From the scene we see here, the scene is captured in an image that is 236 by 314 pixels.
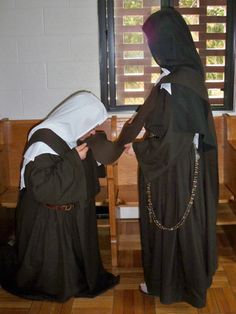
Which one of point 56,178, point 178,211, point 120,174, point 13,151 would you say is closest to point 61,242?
point 56,178

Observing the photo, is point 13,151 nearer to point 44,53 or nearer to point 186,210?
point 44,53

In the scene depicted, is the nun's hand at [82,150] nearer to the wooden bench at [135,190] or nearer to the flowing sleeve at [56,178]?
the flowing sleeve at [56,178]

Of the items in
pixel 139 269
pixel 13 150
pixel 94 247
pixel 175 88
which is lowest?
pixel 139 269

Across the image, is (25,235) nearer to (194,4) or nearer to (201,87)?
(201,87)

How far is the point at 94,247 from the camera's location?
2391mm

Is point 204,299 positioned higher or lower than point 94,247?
lower

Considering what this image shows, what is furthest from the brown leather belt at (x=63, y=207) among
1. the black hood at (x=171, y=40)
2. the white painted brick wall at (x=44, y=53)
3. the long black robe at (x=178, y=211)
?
the white painted brick wall at (x=44, y=53)

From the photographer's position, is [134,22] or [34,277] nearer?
[34,277]

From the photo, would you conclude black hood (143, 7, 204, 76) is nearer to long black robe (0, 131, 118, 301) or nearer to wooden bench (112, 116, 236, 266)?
long black robe (0, 131, 118, 301)

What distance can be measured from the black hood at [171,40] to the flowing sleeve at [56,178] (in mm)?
684

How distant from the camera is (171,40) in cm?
190

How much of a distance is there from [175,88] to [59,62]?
138 cm

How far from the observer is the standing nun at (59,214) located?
204cm

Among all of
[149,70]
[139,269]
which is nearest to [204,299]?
[139,269]
